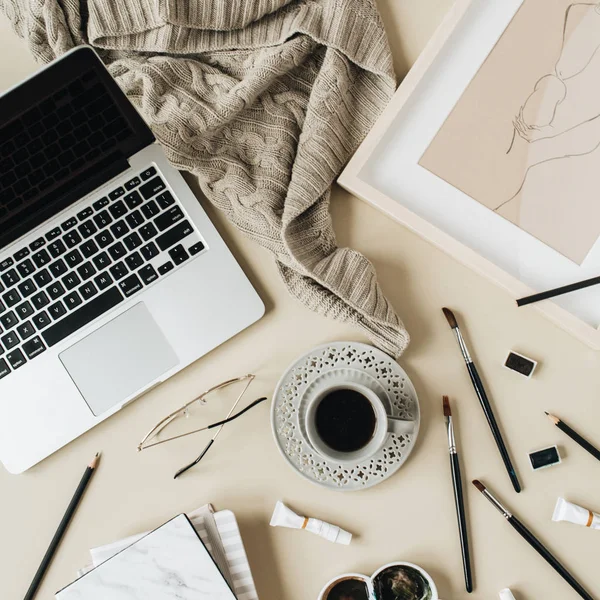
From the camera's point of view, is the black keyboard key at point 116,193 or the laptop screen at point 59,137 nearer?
the laptop screen at point 59,137

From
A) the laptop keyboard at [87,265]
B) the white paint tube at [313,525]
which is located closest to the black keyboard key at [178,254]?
the laptop keyboard at [87,265]

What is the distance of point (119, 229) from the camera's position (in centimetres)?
65

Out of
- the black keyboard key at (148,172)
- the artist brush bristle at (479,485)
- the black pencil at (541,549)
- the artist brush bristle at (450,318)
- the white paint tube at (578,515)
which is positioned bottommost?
the black pencil at (541,549)

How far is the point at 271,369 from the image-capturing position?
0.66 m

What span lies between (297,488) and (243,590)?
4.9 inches

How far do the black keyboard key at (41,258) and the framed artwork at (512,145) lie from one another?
36 cm

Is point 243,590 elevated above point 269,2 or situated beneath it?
situated beneath

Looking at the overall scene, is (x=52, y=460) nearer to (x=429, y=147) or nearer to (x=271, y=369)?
(x=271, y=369)

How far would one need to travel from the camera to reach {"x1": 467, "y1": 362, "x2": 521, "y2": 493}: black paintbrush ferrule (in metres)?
0.63

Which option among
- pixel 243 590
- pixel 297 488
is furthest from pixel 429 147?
pixel 243 590

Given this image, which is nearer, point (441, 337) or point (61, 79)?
point (61, 79)

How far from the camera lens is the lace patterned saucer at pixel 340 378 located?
2.07ft

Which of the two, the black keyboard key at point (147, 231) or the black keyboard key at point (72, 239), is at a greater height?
the black keyboard key at point (147, 231)

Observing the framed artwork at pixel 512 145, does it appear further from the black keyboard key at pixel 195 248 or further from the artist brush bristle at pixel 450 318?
the black keyboard key at pixel 195 248
